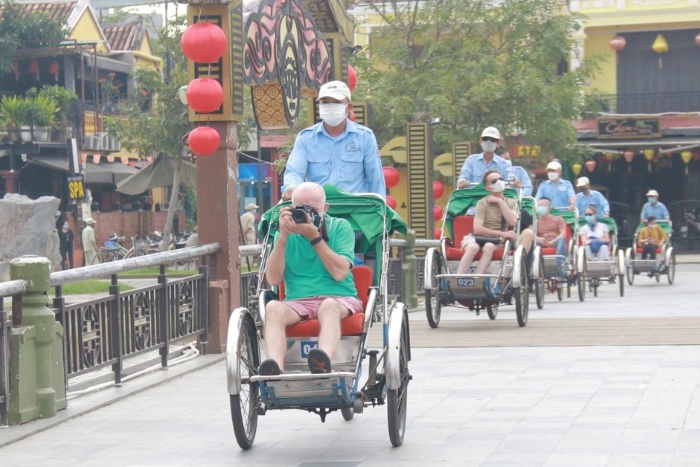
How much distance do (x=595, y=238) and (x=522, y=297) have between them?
7.79 metres

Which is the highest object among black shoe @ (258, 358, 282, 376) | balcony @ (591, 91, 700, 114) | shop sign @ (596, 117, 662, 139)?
balcony @ (591, 91, 700, 114)

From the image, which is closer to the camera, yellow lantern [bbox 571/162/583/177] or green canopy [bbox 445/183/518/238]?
green canopy [bbox 445/183/518/238]

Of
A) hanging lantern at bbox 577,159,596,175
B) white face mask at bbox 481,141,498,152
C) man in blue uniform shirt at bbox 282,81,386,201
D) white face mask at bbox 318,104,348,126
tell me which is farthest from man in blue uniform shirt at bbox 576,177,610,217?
hanging lantern at bbox 577,159,596,175

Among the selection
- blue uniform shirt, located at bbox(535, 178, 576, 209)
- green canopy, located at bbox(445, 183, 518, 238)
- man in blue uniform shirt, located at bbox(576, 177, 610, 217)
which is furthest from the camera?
man in blue uniform shirt, located at bbox(576, 177, 610, 217)

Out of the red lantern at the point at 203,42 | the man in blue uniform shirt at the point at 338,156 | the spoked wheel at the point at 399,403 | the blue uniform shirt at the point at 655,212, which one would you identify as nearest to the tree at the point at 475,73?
the blue uniform shirt at the point at 655,212

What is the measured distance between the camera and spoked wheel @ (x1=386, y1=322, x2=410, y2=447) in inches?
282

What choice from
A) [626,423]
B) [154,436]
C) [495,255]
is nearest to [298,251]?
[154,436]

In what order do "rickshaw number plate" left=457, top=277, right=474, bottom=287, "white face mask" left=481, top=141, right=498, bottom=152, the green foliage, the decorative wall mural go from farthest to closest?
the green foliage < "white face mask" left=481, top=141, right=498, bottom=152 < "rickshaw number plate" left=457, top=277, right=474, bottom=287 < the decorative wall mural

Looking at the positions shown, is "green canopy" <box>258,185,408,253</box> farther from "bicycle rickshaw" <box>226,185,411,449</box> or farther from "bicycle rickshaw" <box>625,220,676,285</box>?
"bicycle rickshaw" <box>625,220,676,285</box>

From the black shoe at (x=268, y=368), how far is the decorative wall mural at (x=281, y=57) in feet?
21.0

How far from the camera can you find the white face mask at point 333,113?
8770mm

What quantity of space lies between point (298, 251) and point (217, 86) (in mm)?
4546

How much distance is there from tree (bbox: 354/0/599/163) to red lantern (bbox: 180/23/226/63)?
15.6 m

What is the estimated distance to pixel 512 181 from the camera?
14938mm
